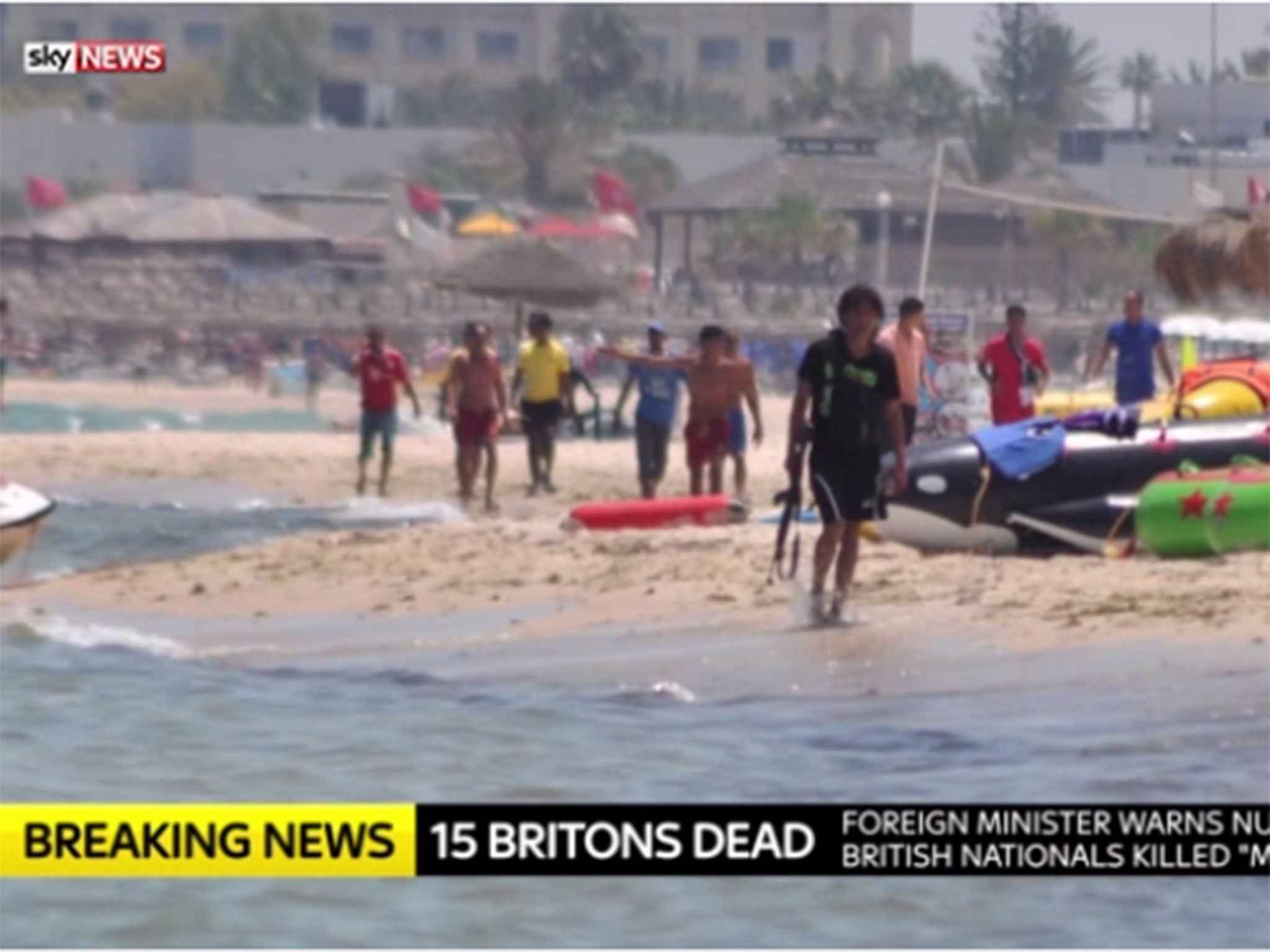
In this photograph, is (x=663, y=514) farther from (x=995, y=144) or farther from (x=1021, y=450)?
(x=995, y=144)

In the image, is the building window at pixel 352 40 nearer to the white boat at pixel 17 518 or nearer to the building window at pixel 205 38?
the building window at pixel 205 38

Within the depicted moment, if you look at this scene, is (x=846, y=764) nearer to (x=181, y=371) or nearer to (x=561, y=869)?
(x=561, y=869)

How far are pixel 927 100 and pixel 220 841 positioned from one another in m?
71.4

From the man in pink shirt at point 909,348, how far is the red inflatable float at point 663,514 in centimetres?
114

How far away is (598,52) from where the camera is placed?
261ft

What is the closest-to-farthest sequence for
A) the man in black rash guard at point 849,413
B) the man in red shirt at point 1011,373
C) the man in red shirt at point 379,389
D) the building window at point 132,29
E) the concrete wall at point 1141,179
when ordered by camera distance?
1. the man in black rash guard at point 849,413
2. the man in red shirt at point 1011,373
3. the man in red shirt at point 379,389
4. the concrete wall at point 1141,179
5. the building window at point 132,29

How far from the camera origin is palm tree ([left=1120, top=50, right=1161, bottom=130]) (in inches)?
3127

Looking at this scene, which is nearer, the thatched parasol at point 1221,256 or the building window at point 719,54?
the thatched parasol at point 1221,256

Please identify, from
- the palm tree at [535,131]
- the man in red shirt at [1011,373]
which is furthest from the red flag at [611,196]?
the man in red shirt at [1011,373]

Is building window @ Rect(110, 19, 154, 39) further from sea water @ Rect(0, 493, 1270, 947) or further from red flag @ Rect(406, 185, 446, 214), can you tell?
sea water @ Rect(0, 493, 1270, 947)

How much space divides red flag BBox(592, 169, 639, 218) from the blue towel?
162ft

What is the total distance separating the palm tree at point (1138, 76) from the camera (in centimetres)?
7944

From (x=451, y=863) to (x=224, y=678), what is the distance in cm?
699

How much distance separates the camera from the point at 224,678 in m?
11.9
